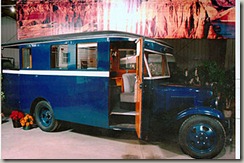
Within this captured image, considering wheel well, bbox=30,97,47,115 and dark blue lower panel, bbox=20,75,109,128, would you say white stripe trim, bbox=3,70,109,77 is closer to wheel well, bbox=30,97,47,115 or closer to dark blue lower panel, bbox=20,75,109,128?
dark blue lower panel, bbox=20,75,109,128

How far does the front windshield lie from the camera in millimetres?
3286

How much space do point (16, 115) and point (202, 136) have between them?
2912mm

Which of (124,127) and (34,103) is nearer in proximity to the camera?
(124,127)

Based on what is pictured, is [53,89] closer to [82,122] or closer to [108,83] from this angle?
[82,122]

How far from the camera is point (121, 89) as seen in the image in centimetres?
343

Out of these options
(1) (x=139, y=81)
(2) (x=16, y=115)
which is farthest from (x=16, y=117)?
(1) (x=139, y=81)

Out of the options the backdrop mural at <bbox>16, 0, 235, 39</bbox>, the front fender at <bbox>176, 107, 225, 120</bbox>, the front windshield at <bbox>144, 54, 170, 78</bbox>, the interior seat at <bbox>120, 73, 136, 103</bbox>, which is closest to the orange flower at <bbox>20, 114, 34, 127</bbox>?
the backdrop mural at <bbox>16, 0, 235, 39</bbox>

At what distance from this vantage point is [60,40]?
11.8 ft

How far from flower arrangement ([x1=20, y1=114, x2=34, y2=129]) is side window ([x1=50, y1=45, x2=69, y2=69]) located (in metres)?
1.00

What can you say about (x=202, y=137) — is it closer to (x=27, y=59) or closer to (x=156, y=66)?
(x=156, y=66)

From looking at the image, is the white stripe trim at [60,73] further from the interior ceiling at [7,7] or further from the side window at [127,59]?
the interior ceiling at [7,7]

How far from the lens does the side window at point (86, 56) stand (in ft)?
10.9

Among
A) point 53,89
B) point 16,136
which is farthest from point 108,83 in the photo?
point 16,136

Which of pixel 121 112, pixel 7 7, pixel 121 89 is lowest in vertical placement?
pixel 121 112
